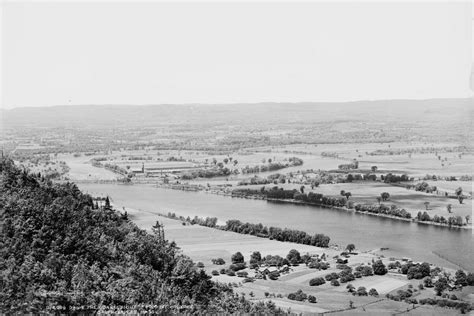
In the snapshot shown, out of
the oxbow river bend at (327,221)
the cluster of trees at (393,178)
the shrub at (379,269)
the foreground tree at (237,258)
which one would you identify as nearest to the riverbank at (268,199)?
the oxbow river bend at (327,221)

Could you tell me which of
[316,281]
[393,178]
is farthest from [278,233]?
[393,178]

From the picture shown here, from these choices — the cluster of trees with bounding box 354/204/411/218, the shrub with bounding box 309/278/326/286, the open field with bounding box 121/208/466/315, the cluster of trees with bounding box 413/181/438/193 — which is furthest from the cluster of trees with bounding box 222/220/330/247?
the cluster of trees with bounding box 413/181/438/193

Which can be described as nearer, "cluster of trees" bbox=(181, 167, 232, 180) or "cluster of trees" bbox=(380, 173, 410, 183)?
"cluster of trees" bbox=(380, 173, 410, 183)

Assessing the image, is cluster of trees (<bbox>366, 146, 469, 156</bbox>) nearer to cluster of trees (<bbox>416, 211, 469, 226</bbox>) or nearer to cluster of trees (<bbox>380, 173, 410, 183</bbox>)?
cluster of trees (<bbox>380, 173, 410, 183</bbox>)

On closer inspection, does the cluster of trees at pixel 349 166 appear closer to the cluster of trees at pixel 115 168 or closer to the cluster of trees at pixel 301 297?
the cluster of trees at pixel 115 168

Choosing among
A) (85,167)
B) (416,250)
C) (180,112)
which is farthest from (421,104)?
(416,250)

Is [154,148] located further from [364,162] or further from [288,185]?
[288,185]
